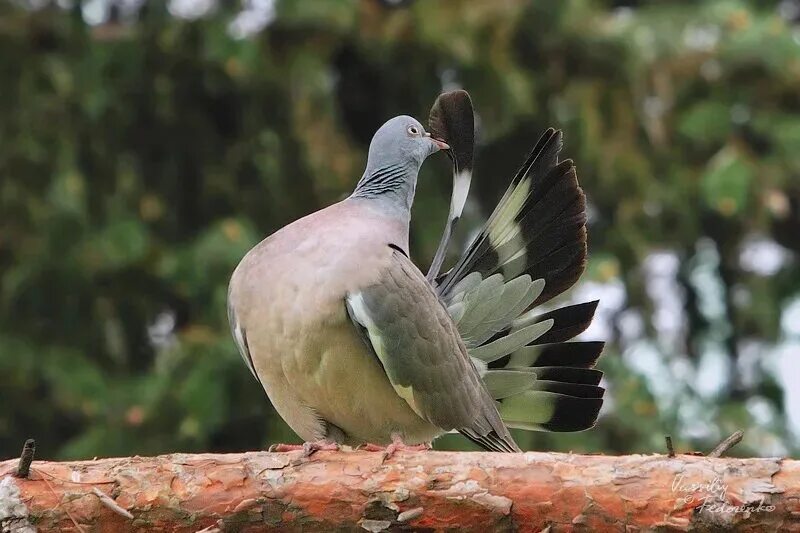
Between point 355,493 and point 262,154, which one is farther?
point 262,154

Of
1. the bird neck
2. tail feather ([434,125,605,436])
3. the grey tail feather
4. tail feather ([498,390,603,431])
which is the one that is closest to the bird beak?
the bird neck

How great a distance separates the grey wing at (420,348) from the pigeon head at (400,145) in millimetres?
419

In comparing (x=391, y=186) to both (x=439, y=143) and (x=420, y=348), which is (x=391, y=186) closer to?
(x=439, y=143)

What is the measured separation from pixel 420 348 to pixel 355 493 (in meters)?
0.54

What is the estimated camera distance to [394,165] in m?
3.62

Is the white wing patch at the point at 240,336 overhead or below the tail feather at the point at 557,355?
overhead

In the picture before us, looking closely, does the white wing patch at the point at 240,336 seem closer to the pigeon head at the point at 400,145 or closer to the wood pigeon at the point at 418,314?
the wood pigeon at the point at 418,314

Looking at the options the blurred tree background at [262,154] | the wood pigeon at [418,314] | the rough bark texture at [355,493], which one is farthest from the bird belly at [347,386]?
the blurred tree background at [262,154]

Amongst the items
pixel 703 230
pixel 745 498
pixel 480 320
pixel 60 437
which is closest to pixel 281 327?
pixel 480 320

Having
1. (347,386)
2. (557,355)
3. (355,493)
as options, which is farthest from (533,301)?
(355,493)

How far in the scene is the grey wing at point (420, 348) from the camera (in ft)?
10.2

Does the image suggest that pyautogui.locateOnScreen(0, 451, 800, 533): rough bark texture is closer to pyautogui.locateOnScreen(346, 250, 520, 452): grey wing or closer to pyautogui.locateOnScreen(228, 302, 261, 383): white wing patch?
pyautogui.locateOnScreen(346, 250, 520, 452): grey wing

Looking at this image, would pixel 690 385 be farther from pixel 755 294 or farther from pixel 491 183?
pixel 491 183

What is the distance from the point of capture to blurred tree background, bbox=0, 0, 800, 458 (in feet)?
18.2
